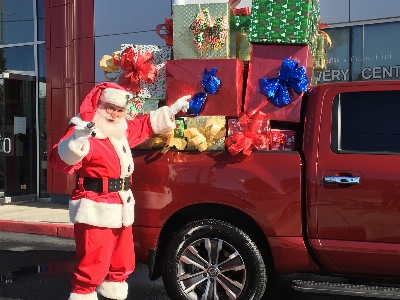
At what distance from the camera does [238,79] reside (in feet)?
13.5

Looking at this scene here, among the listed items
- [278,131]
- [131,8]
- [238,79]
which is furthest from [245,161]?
[131,8]

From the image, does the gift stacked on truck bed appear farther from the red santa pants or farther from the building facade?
the building facade

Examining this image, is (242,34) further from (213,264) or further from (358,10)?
(358,10)

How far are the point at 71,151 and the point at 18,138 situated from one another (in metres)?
7.78

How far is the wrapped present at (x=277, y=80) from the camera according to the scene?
3.95 meters

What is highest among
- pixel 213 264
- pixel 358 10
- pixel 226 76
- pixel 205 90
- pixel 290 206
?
pixel 358 10

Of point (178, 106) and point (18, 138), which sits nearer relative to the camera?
point (178, 106)

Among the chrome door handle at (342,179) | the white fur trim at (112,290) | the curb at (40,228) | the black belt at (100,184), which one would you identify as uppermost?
the chrome door handle at (342,179)

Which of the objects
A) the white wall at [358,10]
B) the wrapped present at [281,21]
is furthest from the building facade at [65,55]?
the wrapped present at [281,21]

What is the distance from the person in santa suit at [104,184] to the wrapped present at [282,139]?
71cm

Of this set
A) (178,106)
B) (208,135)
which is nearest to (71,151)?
(178,106)

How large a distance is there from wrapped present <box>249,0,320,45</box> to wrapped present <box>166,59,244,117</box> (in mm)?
290

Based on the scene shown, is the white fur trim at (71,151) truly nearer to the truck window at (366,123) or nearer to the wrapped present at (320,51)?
the truck window at (366,123)

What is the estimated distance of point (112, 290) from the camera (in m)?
4.02
